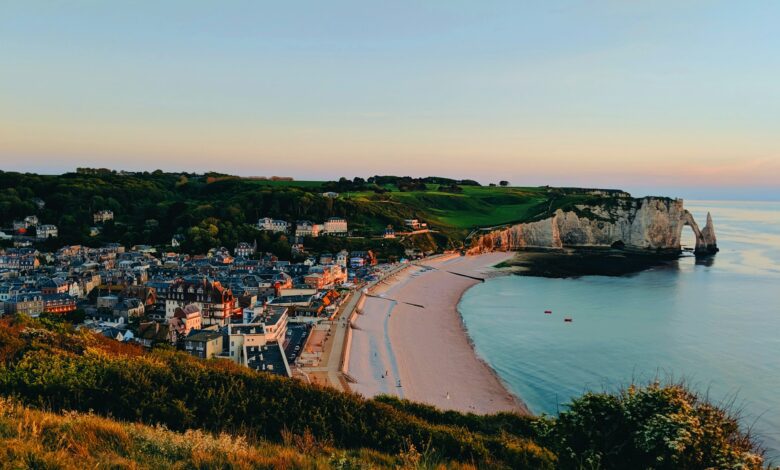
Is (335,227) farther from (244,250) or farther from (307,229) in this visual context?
(244,250)

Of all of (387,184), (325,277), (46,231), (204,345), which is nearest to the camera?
(204,345)

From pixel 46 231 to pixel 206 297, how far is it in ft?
173

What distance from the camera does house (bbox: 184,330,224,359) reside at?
2542cm

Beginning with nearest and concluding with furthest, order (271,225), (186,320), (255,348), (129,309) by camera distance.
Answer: (255,348) < (186,320) < (129,309) < (271,225)

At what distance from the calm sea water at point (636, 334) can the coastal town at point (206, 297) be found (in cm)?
1118

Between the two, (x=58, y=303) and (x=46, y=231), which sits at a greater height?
(x=46, y=231)

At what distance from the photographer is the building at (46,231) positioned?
238 ft

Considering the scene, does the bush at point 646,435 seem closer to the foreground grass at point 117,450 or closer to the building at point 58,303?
the foreground grass at point 117,450

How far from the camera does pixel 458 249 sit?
A: 83.9 metres

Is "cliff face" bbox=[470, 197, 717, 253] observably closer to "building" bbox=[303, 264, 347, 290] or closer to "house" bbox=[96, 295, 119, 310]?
"building" bbox=[303, 264, 347, 290]

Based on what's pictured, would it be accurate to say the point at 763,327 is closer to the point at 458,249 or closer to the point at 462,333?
the point at 462,333

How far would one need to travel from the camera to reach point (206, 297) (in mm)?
37125

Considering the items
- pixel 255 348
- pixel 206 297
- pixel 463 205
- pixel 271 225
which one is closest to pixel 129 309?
pixel 206 297

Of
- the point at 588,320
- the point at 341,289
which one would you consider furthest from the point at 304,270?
the point at 588,320
